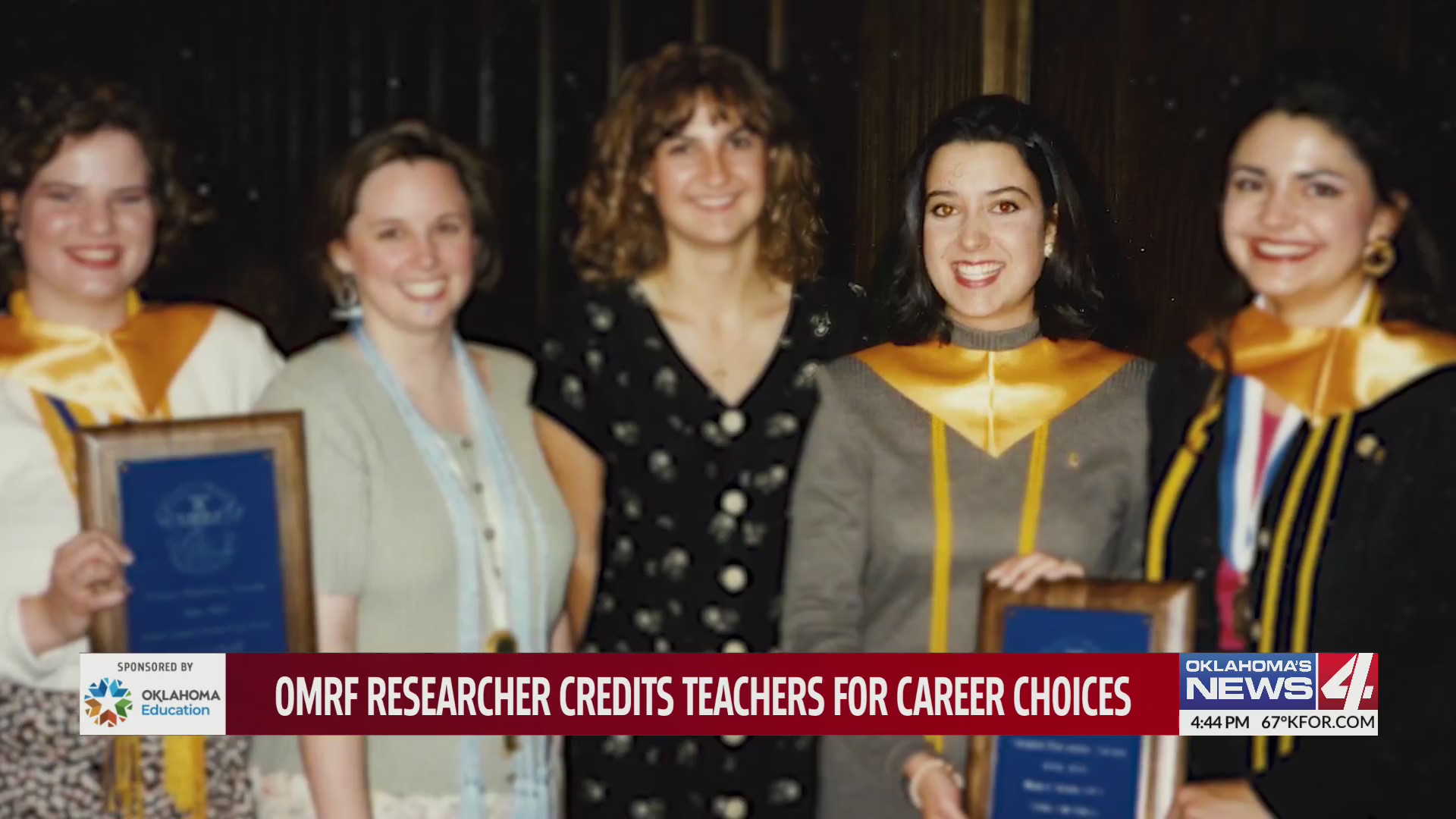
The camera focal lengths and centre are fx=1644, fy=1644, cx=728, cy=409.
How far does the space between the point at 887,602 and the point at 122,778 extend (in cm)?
102

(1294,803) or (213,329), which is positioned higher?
(213,329)

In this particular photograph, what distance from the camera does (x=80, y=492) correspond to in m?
2.03

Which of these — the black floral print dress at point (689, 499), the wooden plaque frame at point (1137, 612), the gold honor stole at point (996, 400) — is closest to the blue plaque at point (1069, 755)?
the wooden plaque frame at point (1137, 612)

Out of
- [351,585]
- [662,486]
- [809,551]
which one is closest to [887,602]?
[809,551]

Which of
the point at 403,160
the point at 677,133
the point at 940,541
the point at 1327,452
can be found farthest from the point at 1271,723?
→ the point at 403,160

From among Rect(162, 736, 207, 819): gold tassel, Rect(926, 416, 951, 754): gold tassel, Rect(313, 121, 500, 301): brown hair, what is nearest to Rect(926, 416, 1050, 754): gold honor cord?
Rect(926, 416, 951, 754): gold tassel

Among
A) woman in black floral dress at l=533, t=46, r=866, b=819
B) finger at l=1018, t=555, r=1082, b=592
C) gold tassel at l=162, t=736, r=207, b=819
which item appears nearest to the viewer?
finger at l=1018, t=555, r=1082, b=592

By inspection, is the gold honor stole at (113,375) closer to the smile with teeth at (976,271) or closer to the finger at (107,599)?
the finger at (107,599)

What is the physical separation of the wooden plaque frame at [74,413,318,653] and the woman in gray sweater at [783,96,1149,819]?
618mm

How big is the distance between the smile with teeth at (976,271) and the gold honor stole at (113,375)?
98cm

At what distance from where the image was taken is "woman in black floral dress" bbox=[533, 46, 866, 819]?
6.63 feet

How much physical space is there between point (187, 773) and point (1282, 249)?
150 centimetres

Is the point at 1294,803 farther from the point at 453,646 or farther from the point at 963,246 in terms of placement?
the point at 453,646

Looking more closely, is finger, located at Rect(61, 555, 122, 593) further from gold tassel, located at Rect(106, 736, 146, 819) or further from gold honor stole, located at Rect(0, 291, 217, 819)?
gold tassel, located at Rect(106, 736, 146, 819)
